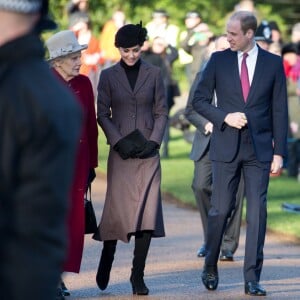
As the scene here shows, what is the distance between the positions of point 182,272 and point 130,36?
2.17 m

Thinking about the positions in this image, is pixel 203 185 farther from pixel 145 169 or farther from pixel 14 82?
pixel 14 82

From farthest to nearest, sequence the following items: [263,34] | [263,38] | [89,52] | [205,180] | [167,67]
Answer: [89,52]
[167,67]
[263,34]
[263,38]
[205,180]

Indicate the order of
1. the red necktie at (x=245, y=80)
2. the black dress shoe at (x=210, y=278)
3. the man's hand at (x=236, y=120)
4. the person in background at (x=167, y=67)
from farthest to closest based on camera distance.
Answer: the person in background at (x=167, y=67)
the black dress shoe at (x=210, y=278)
the red necktie at (x=245, y=80)
the man's hand at (x=236, y=120)

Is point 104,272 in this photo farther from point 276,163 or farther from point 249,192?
point 276,163

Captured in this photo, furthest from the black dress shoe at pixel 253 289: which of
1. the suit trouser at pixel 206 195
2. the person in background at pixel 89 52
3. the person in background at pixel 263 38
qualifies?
the person in background at pixel 89 52

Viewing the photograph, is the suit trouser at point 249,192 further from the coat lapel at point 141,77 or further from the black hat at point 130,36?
the black hat at point 130,36

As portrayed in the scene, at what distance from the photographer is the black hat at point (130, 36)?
9.41m

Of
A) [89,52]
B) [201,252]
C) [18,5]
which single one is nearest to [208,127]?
[201,252]

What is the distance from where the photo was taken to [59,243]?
387 cm

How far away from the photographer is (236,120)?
9383mm

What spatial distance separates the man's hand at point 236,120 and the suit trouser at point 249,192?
0.44 feet

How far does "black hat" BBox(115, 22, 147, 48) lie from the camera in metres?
9.41

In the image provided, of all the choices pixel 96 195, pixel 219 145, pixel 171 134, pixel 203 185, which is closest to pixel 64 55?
pixel 219 145

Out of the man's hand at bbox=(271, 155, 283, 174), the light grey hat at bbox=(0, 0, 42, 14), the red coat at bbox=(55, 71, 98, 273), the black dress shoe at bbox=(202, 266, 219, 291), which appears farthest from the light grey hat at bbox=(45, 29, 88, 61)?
the light grey hat at bbox=(0, 0, 42, 14)
